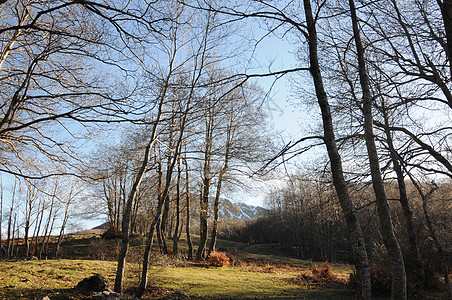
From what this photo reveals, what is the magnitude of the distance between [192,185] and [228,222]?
3808 millimetres

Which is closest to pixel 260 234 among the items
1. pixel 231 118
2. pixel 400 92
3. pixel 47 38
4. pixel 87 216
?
pixel 87 216

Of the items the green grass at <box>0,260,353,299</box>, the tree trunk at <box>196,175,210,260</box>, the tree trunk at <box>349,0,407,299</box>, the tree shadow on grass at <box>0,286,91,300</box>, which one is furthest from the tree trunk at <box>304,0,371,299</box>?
the tree trunk at <box>196,175,210,260</box>

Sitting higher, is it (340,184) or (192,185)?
(192,185)

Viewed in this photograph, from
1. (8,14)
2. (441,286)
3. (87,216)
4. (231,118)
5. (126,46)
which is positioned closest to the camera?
(126,46)

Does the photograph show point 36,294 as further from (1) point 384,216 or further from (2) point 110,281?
(1) point 384,216

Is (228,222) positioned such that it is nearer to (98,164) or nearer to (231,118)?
(231,118)

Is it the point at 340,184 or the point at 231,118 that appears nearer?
the point at 340,184

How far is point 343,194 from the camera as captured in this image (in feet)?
13.2

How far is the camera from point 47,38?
524 centimetres

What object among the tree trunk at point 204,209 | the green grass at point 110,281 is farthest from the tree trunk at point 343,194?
the tree trunk at point 204,209

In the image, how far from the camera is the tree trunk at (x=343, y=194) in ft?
11.9

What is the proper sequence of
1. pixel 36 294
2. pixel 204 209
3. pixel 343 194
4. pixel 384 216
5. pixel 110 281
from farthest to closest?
pixel 204 209 → pixel 110 281 → pixel 36 294 → pixel 384 216 → pixel 343 194

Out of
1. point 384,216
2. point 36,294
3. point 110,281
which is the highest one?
point 384,216

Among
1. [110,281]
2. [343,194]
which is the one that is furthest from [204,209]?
[343,194]
